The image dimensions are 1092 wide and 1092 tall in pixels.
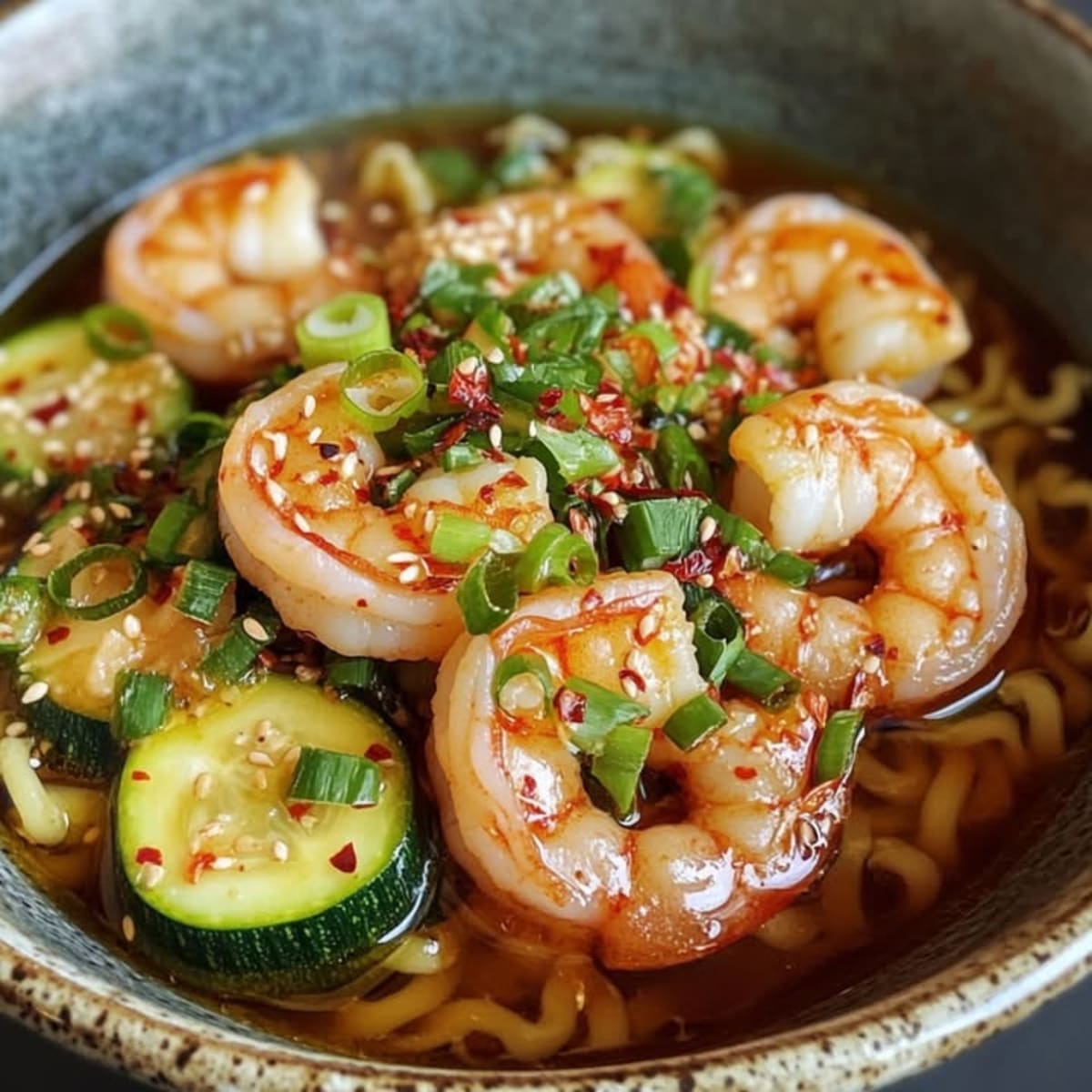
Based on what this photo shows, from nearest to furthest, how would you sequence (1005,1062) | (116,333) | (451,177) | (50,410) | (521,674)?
(521,674) < (1005,1062) < (50,410) < (116,333) < (451,177)

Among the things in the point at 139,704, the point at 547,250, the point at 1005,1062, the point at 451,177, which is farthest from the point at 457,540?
the point at 451,177

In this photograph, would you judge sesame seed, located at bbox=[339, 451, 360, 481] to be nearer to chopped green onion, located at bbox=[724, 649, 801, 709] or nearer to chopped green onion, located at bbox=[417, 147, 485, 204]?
chopped green onion, located at bbox=[724, 649, 801, 709]

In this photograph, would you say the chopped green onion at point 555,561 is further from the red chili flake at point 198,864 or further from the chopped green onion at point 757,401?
the red chili flake at point 198,864

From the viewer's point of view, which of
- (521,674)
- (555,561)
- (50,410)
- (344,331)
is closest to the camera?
(521,674)

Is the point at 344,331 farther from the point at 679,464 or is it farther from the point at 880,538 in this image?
the point at 880,538

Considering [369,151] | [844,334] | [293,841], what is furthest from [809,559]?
[369,151]
